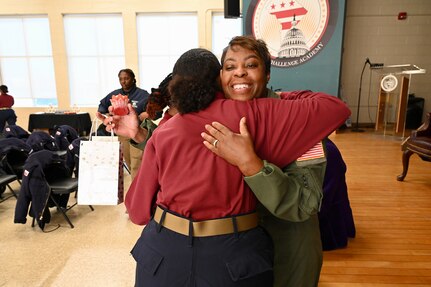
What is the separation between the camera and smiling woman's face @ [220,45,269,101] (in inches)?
38.7

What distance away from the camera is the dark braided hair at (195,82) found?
2.77 ft

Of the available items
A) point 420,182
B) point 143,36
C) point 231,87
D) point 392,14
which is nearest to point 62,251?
point 231,87

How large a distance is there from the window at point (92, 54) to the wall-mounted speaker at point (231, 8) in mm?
4261

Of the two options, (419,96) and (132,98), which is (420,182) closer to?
(132,98)

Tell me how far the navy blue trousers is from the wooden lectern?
Answer: 6.17 meters

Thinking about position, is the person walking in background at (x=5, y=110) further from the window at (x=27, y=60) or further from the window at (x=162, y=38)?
the window at (x=162, y=38)

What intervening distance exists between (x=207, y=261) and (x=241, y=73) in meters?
0.56

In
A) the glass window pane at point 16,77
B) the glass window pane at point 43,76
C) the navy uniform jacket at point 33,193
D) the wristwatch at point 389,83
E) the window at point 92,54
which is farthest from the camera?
the glass window pane at point 16,77

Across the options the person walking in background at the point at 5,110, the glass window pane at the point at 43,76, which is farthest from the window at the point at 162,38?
the person walking in background at the point at 5,110

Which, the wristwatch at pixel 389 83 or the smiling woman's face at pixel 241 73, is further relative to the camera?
the wristwatch at pixel 389 83

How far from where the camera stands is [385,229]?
280cm

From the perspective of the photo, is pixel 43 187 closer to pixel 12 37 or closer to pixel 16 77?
pixel 16 77

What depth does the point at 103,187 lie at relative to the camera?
136 centimetres

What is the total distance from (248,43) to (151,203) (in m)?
0.57
